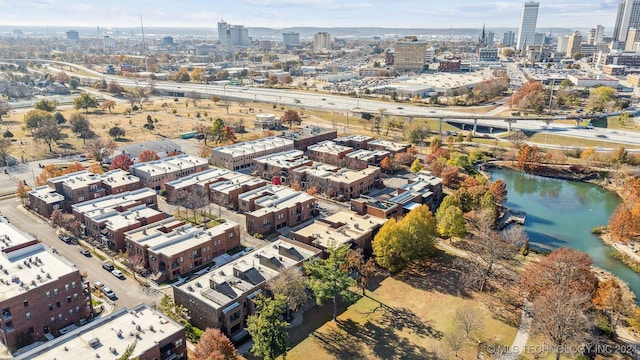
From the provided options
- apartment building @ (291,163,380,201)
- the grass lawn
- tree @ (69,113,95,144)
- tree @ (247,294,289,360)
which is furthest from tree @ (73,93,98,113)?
tree @ (247,294,289,360)

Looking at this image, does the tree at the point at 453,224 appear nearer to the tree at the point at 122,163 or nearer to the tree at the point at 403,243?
the tree at the point at 403,243

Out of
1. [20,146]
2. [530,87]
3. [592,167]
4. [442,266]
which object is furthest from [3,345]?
[530,87]

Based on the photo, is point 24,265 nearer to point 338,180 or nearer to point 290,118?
point 338,180

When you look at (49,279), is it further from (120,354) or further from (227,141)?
(227,141)

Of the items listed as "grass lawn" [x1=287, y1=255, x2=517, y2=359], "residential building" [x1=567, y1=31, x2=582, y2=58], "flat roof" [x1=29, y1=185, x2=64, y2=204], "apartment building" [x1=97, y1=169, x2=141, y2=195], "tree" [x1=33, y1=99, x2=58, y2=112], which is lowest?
"grass lawn" [x1=287, y1=255, x2=517, y2=359]

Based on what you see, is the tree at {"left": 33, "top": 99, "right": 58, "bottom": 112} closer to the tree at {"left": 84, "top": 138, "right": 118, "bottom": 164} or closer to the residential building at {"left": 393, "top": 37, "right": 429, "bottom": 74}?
the tree at {"left": 84, "top": 138, "right": 118, "bottom": 164}

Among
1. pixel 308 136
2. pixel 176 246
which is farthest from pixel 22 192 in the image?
pixel 308 136
